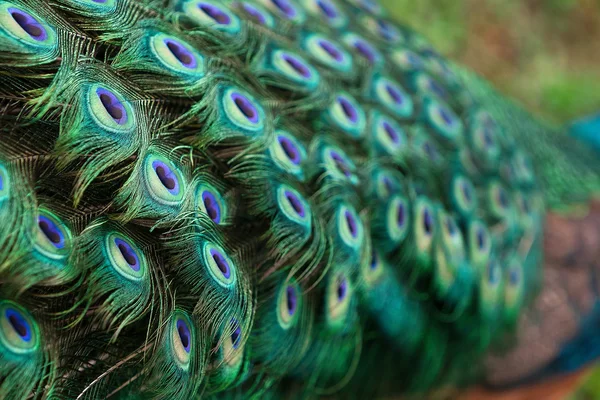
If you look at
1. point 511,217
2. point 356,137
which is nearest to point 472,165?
point 511,217

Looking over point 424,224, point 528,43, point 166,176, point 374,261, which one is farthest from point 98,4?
point 528,43

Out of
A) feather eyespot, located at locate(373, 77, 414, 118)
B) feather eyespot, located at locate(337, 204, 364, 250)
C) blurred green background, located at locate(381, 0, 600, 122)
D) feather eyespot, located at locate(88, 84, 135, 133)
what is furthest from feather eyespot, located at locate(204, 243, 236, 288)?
blurred green background, located at locate(381, 0, 600, 122)

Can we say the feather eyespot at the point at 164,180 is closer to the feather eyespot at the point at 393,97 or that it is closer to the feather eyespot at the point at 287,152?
the feather eyespot at the point at 287,152

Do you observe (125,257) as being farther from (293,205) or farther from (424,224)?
(424,224)

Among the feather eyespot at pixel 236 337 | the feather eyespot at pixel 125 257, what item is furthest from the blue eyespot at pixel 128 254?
the feather eyespot at pixel 236 337

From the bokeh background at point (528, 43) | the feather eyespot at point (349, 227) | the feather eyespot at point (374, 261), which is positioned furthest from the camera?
the bokeh background at point (528, 43)

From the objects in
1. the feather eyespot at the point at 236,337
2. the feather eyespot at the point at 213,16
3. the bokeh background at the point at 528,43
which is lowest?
the feather eyespot at the point at 236,337

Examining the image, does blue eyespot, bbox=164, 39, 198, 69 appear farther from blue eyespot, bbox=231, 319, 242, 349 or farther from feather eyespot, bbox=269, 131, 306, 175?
blue eyespot, bbox=231, 319, 242, 349
